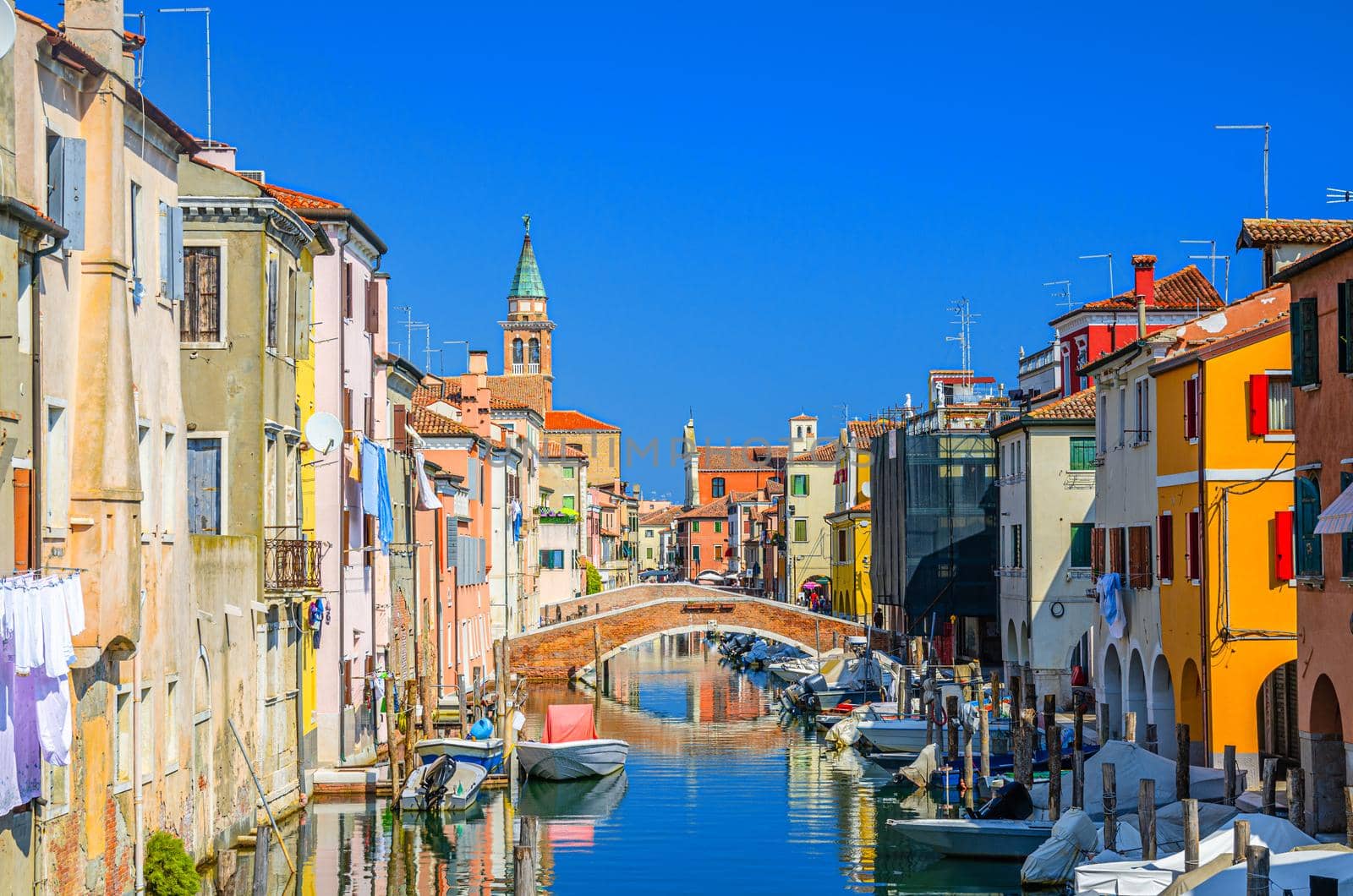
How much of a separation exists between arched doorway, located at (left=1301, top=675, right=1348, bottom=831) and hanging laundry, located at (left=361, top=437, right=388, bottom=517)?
15.8 m

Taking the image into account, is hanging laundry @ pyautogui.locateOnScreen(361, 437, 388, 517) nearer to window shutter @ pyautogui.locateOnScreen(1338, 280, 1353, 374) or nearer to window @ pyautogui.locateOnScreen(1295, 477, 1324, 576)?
window @ pyautogui.locateOnScreen(1295, 477, 1324, 576)

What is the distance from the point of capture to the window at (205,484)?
23578mm

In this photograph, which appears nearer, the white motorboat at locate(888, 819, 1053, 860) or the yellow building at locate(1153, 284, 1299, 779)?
the white motorboat at locate(888, 819, 1053, 860)

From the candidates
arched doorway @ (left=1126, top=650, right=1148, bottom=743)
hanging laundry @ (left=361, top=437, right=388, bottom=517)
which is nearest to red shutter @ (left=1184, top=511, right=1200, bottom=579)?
arched doorway @ (left=1126, top=650, right=1148, bottom=743)

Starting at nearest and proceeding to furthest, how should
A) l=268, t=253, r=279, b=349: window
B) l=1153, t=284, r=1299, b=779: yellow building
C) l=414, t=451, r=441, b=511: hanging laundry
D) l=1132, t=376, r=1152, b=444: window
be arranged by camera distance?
l=268, t=253, r=279, b=349: window, l=1153, t=284, r=1299, b=779: yellow building, l=1132, t=376, r=1152, b=444: window, l=414, t=451, r=441, b=511: hanging laundry

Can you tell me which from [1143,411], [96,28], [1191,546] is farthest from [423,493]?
[96,28]

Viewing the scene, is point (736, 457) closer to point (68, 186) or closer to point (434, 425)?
point (434, 425)

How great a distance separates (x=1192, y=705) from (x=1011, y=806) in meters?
4.33

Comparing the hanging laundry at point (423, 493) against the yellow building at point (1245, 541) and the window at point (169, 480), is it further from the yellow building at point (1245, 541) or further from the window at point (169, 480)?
the window at point (169, 480)

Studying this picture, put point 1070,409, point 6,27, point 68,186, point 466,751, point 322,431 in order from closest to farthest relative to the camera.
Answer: point 6,27 → point 68,186 → point 322,431 → point 466,751 → point 1070,409

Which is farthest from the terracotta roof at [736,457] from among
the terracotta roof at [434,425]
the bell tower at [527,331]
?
the terracotta roof at [434,425]

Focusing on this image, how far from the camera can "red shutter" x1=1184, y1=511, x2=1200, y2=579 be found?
26344 mm

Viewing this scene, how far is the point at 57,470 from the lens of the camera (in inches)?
593

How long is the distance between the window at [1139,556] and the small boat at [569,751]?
995 centimetres
